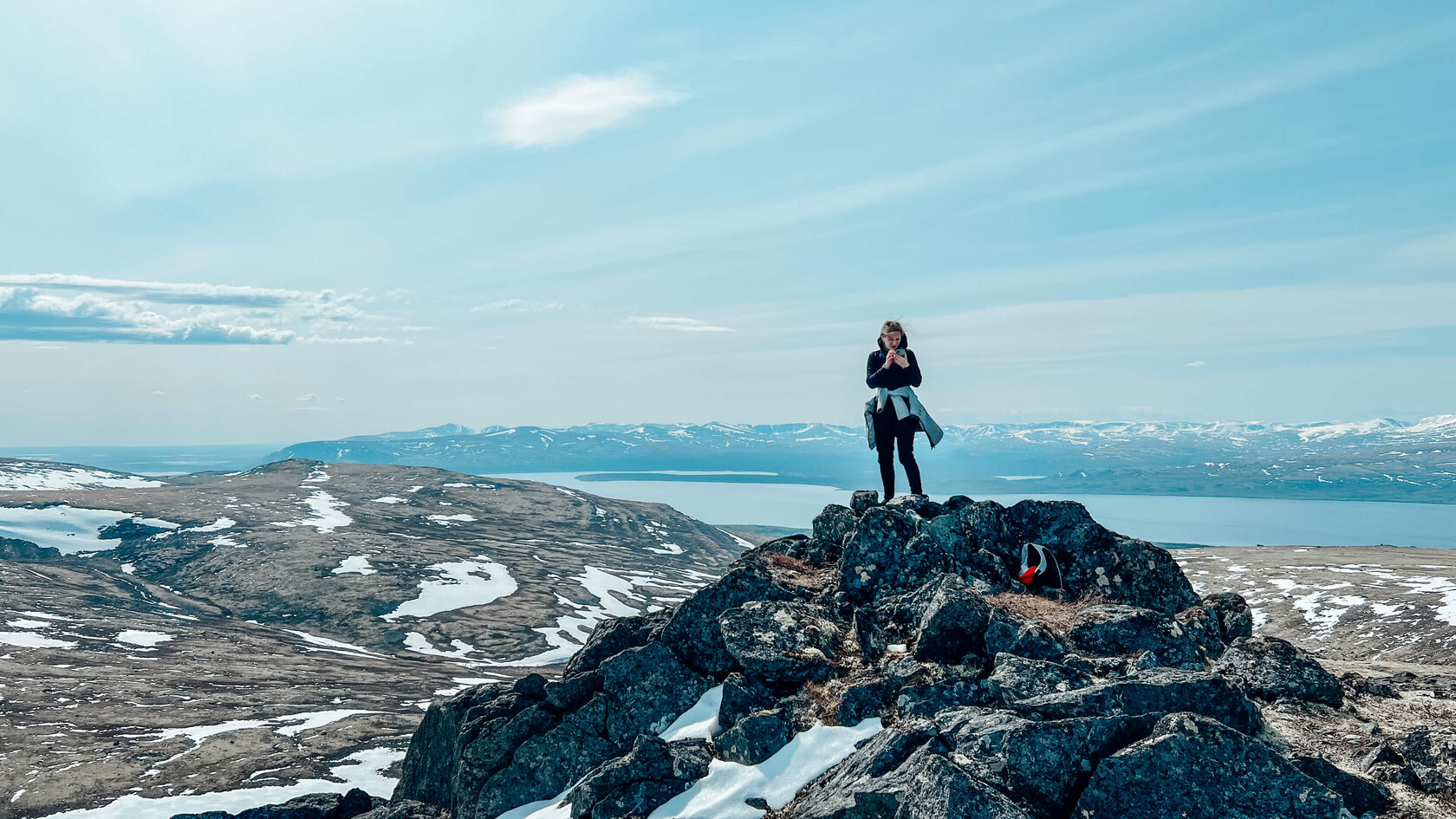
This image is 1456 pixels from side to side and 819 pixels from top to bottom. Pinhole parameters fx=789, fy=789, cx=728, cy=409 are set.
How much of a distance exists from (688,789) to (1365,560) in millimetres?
145259

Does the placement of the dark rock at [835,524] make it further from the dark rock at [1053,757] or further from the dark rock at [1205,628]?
the dark rock at [1053,757]

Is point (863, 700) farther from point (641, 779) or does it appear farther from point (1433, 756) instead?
point (1433, 756)

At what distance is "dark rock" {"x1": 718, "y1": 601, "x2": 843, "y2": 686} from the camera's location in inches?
694

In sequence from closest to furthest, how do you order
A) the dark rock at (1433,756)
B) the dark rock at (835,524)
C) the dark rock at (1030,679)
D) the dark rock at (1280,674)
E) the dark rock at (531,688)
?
the dark rock at (1433,756) → the dark rock at (1030,679) → the dark rock at (1280,674) → the dark rock at (531,688) → the dark rock at (835,524)

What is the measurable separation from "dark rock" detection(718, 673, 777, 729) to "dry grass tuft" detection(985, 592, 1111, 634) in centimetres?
550

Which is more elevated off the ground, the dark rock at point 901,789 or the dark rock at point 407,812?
the dark rock at point 901,789

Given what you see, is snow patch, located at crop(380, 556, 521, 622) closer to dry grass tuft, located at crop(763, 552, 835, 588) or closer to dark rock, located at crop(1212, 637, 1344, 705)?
dry grass tuft, located at crop(763, 552, 835, 588)

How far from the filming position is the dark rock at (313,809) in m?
21.4

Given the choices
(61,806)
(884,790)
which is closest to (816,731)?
(884,790)

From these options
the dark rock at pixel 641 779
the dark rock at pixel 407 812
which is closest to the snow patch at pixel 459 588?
the dark rock at pixel 407 812

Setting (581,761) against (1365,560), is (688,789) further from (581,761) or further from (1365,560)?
(1365,560)

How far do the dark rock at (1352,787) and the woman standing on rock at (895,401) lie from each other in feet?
38.0

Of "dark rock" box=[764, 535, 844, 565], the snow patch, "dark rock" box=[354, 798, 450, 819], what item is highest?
"dark rock" box=[764, 535, 844, 565]

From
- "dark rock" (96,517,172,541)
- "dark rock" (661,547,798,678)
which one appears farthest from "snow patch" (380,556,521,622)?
"dark rock" (661,547,798,678)
